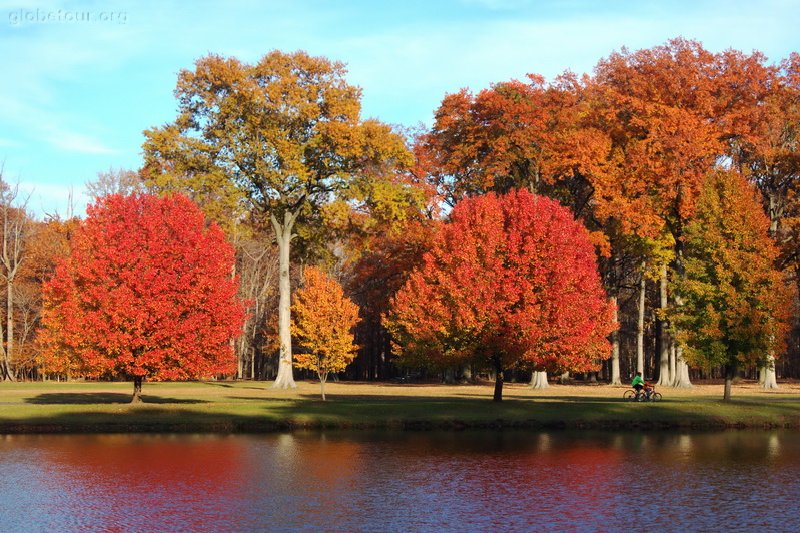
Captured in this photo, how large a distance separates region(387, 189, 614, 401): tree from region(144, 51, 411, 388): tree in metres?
16.8

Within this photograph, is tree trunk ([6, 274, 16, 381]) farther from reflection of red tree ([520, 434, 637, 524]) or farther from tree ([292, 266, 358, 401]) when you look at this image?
reflection of red tree ([520, 434, 637, 524])

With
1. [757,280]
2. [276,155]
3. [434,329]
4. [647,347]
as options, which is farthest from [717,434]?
[647,347]

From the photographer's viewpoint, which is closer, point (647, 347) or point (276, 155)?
point (276, 155)

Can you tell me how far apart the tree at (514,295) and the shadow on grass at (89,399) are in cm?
1581

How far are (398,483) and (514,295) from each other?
61.0 ft

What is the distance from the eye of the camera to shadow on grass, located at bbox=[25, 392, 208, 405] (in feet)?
163

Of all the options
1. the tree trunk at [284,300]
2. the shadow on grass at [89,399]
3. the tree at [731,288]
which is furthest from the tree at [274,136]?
the tree at [731,288]

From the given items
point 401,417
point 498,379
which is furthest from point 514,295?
point 401,417

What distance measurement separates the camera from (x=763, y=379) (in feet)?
224

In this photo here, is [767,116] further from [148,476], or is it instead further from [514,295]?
[148,476]

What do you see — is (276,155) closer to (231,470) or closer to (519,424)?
(519,424)

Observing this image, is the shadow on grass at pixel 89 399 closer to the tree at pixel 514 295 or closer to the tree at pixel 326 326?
the tree at pixel 326 326

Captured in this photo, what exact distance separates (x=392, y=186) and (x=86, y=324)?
25.7 metres

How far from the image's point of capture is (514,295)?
42969 millimetres
